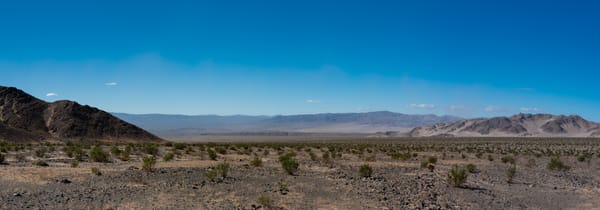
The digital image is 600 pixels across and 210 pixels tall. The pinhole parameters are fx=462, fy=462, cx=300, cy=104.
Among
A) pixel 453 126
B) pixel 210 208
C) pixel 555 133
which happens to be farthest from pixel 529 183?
pixel 453 126

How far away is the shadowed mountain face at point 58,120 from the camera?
70025 millimetres

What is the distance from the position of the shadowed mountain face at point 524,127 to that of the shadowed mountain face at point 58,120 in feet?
423

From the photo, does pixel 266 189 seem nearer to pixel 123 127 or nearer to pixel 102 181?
pixel 102 181

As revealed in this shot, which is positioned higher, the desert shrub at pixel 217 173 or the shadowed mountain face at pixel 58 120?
the shadowed mountain face at pixel 58 120

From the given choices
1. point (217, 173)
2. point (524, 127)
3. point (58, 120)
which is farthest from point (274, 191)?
point (524, 127)

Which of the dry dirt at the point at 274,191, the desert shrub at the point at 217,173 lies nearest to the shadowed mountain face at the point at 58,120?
the dry dirt at the point at 274,191

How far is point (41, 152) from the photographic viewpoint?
106 feet

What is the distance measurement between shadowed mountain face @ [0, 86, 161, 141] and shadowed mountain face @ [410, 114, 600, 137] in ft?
423

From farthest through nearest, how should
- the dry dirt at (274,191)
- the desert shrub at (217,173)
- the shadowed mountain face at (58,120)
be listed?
the shadowed mountain face at (58,120) → the desert shrub at (217,173) → the dry dirt at (274,191)

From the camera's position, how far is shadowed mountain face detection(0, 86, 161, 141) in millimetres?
70025

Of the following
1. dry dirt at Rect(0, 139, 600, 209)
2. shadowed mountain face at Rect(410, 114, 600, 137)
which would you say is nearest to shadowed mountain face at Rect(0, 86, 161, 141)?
dry dirt at Rect(0, 139, 600, 209)

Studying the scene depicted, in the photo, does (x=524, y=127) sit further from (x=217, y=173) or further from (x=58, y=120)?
(x=217, y=173)

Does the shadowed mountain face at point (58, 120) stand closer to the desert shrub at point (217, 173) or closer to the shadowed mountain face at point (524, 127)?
the desert shrub at point (217, 173)

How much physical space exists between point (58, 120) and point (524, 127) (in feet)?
549
